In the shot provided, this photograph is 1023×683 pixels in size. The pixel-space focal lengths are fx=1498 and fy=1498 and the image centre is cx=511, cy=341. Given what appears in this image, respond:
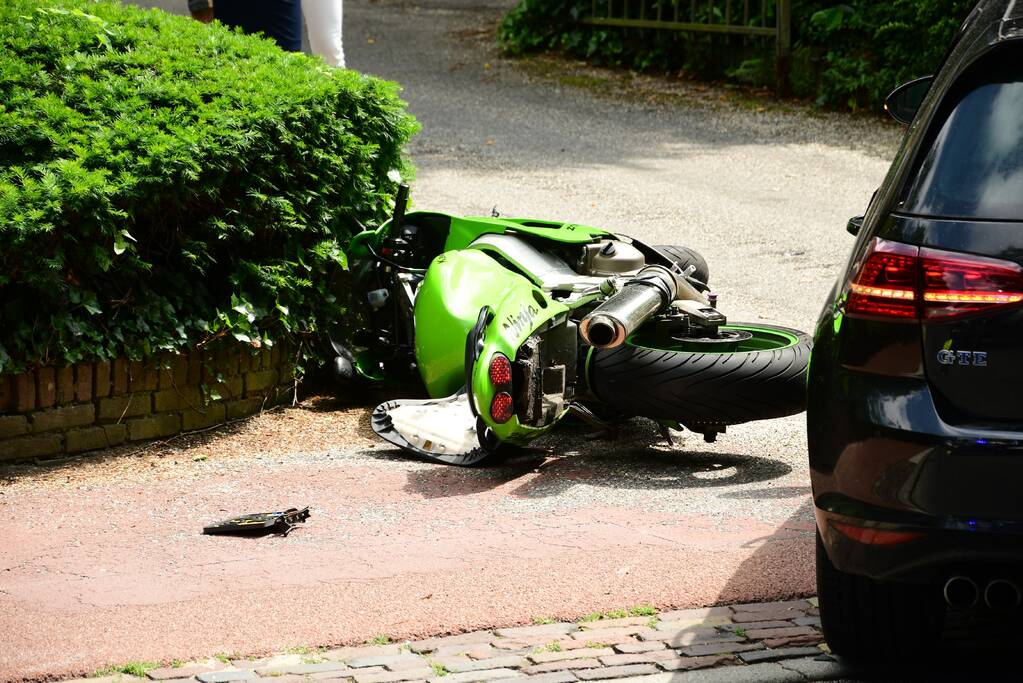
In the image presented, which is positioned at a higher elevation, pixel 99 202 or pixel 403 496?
pixel 99 202

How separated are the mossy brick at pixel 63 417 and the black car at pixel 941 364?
3.46m

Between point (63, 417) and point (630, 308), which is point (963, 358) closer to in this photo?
point (630, 308)

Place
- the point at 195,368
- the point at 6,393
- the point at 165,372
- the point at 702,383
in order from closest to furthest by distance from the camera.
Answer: the point at 702,383
the point at 6,393
the point at 165,372
the point at 195,368

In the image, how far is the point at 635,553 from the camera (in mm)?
4922

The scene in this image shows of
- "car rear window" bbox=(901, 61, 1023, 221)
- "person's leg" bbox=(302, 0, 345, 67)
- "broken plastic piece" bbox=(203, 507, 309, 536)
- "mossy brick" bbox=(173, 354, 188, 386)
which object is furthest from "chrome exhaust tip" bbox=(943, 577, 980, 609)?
"person's leg" bbox=(302, 0, 345, 67)

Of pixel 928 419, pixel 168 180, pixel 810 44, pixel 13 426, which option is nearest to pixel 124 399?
pixel 13 426

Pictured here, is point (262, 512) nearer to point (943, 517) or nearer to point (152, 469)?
point (152, 469)

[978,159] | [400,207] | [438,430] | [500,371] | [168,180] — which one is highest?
[978,159]

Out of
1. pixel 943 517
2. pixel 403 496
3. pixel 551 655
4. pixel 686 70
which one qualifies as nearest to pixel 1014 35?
pixel 943 517

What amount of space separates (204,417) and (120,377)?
49 cm

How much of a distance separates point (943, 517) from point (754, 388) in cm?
224

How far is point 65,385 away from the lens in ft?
20.0

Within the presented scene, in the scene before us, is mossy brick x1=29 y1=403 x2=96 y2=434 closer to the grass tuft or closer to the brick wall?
the brick wall

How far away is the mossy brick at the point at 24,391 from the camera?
594 centimetres
